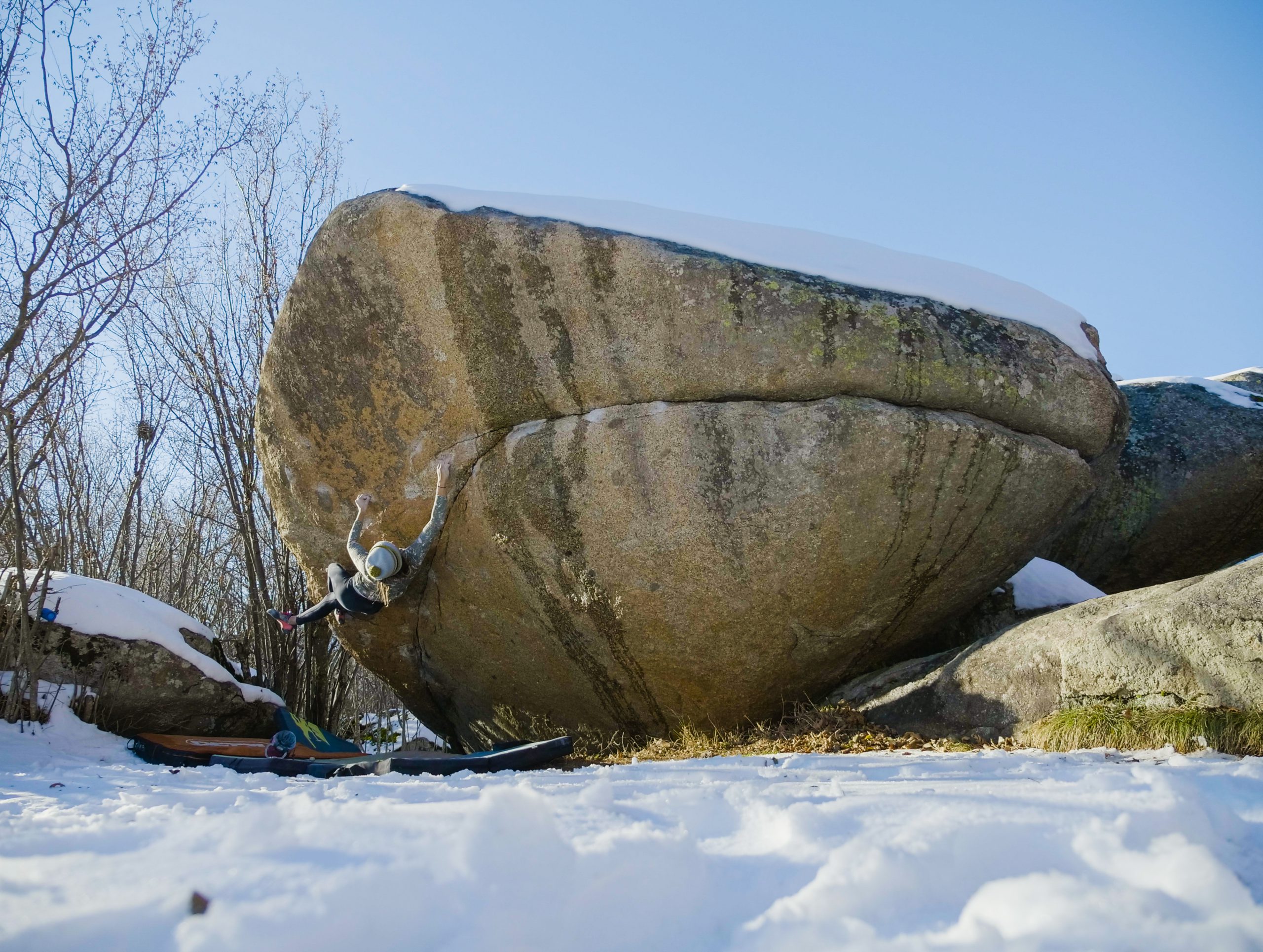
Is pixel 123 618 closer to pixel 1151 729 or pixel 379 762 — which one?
pixel 379 762

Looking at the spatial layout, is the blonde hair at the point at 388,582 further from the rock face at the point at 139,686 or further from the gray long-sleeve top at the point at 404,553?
the rock face at the point at 139,686

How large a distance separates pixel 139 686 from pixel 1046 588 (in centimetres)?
730

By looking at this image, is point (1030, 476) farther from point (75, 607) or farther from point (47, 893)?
point (75, 607)

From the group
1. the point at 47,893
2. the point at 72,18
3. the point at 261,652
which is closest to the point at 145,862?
the point at 47,893

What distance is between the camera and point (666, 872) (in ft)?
6.11

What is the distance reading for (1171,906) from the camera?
164cm

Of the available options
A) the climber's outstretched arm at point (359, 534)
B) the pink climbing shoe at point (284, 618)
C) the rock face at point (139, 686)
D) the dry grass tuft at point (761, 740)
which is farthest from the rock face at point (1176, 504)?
the rock face at point (139, 686)

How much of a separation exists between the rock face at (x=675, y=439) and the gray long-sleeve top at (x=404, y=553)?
13cm

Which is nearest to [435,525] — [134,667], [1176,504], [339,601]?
[339,601]

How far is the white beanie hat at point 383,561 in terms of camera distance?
6555 mm

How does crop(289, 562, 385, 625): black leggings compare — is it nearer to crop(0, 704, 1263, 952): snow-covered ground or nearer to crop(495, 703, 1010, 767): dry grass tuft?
crop(495, 703, 1010, 767): dry grass tuft

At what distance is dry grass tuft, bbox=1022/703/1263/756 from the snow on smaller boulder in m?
2.21

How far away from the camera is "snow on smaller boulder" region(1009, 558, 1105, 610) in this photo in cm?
673

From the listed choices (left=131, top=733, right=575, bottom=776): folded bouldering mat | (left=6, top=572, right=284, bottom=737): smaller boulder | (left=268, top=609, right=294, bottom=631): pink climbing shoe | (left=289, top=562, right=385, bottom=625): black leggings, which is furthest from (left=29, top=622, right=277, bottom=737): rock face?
(left=289, top=562, right=385, bottom=625): black leggings
